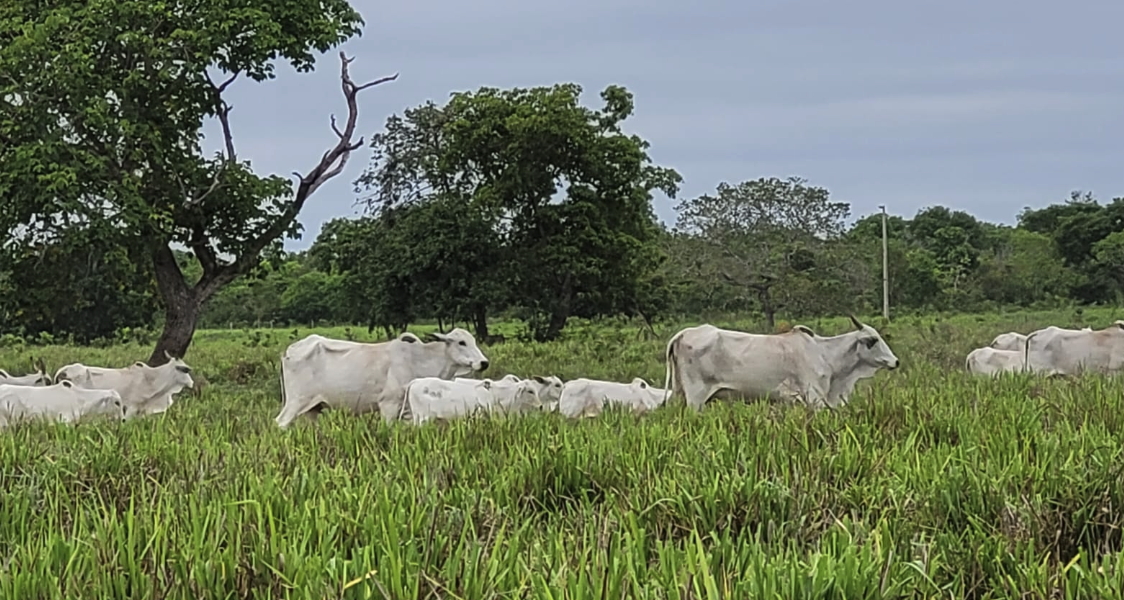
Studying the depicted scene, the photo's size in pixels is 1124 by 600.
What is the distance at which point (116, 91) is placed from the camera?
14.0m

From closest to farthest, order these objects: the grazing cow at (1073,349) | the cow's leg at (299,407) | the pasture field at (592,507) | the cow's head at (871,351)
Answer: the pasture field at (592,507)
the cow's leg at (299,407)
the cow's head at (871,351)
the grazing cow at (1073,349)

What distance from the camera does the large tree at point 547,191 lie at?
24.7m

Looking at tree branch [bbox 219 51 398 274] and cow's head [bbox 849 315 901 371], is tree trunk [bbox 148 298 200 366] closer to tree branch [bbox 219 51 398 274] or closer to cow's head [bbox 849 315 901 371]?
tree branch [bbox 219 51 398 274]

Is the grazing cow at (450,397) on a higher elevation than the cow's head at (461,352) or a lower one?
lower

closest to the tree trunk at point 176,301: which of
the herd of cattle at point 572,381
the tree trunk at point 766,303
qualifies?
the herd of cattle at point 572,381

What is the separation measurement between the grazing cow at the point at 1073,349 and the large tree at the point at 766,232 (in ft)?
59.6

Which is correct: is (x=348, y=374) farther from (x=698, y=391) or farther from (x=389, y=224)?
(x=389, y=224)

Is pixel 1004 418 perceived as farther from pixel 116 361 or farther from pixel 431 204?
pixel 431 204

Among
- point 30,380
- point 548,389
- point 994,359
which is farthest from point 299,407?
point 994,359

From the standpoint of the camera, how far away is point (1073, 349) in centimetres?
1234

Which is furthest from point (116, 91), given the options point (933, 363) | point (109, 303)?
point (109, 303)

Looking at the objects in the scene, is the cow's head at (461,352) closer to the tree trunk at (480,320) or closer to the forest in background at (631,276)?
the forest in background at (631,276)

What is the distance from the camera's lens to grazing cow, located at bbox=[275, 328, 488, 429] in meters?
9.40

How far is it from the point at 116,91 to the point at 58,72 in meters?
0.76
